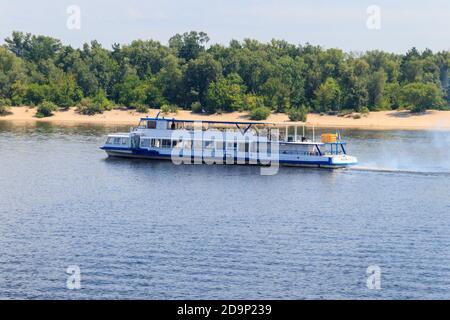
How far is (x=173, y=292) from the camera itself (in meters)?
49.3

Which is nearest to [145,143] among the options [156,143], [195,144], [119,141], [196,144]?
[156,143]

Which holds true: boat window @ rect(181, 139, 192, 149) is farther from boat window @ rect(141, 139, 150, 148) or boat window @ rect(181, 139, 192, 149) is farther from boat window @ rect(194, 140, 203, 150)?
boat window @ rect(141, 139, 150, 148)

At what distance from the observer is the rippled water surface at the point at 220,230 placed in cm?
5100

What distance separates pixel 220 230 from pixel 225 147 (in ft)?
144

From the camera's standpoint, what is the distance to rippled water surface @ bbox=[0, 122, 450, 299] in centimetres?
5100

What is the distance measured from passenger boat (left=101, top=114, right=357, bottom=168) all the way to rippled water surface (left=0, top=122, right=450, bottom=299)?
8.11 ft

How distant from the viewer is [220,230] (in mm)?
65125

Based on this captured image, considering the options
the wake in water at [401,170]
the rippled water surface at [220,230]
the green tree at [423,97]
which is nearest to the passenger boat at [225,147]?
the wake in water at [401,170]

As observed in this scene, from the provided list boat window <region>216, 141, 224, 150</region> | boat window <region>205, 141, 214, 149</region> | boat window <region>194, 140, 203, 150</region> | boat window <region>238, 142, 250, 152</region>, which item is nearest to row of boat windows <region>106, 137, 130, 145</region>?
boat window <region>194, 140, 203, 150</region>

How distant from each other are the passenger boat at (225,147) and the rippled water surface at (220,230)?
8.11 feet

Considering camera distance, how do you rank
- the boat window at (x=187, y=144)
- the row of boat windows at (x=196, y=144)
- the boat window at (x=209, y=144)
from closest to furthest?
the row of boat windows at (x=196, y=144)
the boat window at (x=209, y=144)
the boat window at (x=187, y=144)

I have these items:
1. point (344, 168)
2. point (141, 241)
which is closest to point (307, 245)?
point (141, 241)

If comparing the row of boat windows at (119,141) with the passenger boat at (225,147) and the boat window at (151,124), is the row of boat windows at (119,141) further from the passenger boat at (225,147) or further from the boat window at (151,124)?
the boat window at (151,124)

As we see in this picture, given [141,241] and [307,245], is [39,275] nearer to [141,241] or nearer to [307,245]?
[141,241]
